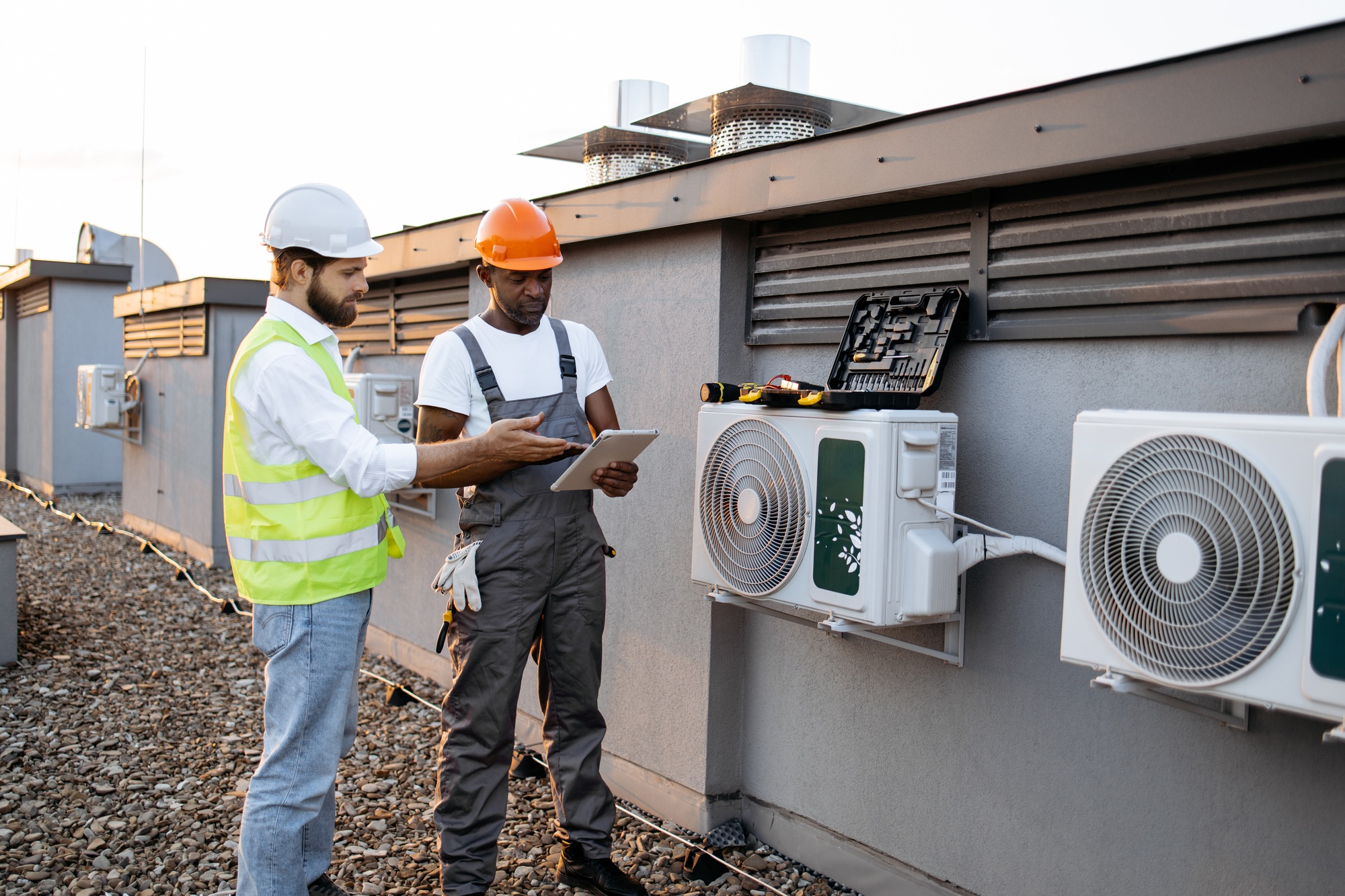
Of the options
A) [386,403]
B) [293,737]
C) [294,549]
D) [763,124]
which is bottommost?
[293,737]

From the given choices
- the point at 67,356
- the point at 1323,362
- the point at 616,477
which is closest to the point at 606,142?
the point at 616,477

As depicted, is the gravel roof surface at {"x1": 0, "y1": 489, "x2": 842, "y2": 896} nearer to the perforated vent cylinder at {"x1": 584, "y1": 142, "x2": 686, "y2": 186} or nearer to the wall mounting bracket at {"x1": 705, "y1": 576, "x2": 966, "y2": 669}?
the wall mounting bracket at {"x1": 705, "y1": 576, "x2": 966, "y2": 669}

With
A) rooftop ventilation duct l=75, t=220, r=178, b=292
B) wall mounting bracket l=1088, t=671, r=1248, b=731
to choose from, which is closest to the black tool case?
wall mounting bracket l=1088, t=671, r=1248, b=731

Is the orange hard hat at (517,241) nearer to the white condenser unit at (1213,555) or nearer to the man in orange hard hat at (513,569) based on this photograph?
the man in orange hard hat at (513,569)

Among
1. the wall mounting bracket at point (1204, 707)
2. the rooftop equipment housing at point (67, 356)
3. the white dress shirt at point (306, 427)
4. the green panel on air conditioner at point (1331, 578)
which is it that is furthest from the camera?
the rooftop equipment housing at point (67, 356)

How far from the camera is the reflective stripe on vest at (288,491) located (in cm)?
265

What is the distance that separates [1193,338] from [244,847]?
8.74 feet

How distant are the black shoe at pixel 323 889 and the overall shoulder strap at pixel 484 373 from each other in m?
1.51

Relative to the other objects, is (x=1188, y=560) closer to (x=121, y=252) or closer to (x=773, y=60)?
(x=773, y=60)

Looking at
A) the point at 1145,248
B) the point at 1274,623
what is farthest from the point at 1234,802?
the point at 1145,248

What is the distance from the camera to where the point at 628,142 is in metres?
4.80

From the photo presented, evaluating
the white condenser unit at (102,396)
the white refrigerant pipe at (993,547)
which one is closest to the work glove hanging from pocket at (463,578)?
the white refrigerant pipe at (993,547)

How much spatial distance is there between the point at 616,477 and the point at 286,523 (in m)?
0.96

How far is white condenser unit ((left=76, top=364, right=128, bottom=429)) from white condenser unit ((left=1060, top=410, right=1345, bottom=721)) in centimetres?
1072
